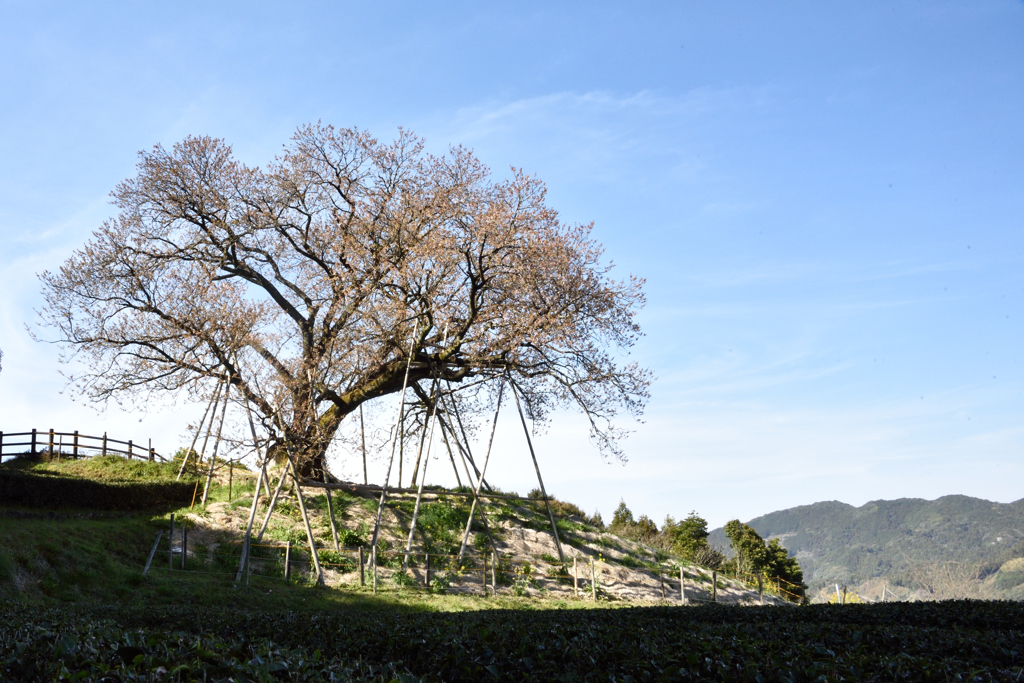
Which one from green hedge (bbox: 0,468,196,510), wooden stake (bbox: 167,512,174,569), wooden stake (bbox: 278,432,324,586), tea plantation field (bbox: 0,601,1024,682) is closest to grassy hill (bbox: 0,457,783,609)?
green hedge (bbox: 0,468,196,510)

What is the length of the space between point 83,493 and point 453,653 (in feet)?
64.2

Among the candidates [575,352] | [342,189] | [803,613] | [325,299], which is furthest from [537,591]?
[342,189]

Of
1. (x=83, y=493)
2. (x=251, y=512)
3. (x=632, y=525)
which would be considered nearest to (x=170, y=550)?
(x=251, y=512)

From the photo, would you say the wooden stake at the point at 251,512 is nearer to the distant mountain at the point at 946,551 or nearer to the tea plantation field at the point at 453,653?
the tea plantation field at the point at 453,653

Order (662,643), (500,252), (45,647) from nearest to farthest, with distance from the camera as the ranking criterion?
(45,647), (662,643), (500,252)

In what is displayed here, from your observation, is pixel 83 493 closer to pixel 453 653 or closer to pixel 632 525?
pixel 453 653

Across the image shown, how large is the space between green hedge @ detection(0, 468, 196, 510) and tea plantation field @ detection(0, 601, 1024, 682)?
1320 centimetres

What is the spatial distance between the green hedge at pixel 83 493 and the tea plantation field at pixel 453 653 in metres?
13.2

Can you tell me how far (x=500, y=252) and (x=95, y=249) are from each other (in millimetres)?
12324

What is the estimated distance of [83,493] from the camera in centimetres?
2066

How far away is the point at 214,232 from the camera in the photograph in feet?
74.4

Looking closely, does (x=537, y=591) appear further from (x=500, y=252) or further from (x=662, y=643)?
(x=662, y=643)

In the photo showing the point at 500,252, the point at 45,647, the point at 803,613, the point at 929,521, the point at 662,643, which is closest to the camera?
the point at 45,647

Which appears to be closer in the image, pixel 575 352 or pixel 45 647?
pixel 45 647
